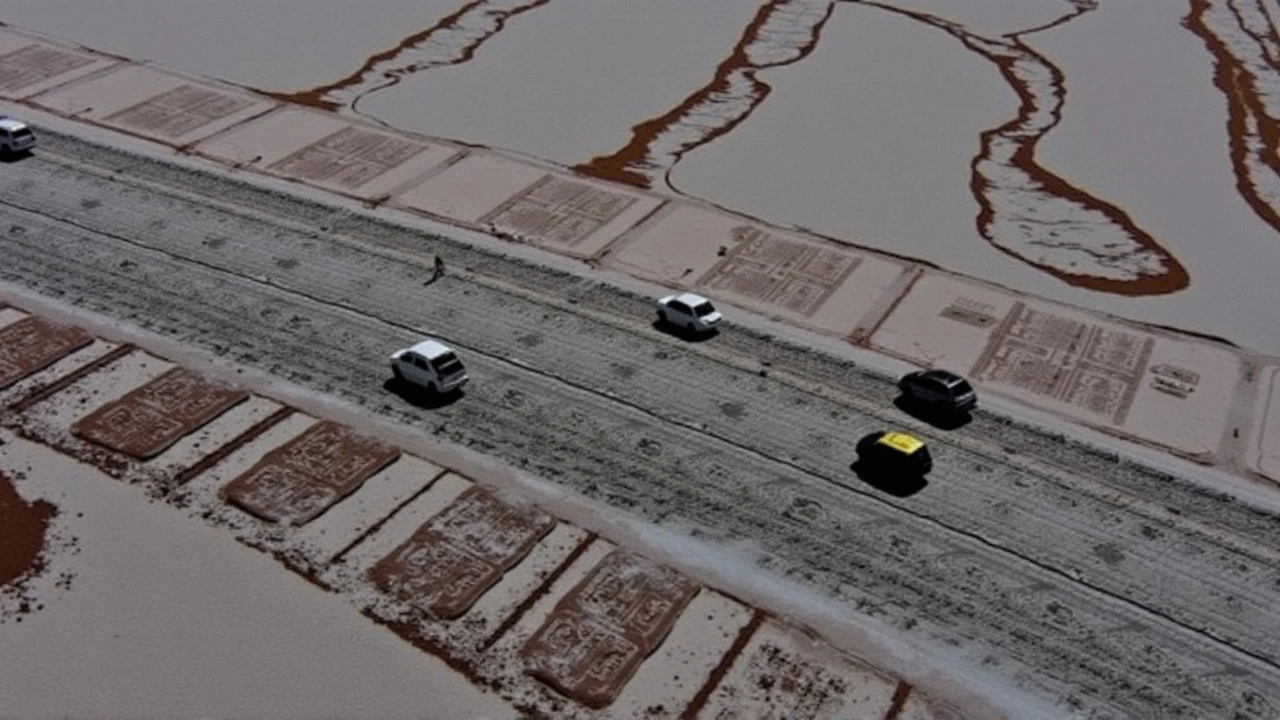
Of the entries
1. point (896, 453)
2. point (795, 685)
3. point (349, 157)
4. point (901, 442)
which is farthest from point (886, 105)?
point (795, 685)

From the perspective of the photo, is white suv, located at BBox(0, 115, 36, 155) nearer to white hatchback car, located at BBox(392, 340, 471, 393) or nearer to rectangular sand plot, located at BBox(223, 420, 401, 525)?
white hatchback car, located at BBox(392, 340, 471, 393)

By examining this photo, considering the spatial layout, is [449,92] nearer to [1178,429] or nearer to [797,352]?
[797,352]

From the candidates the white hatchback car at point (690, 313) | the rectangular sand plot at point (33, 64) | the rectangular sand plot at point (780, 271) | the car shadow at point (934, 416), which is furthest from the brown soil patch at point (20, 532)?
the rectangular sand plot at point (33, 64)

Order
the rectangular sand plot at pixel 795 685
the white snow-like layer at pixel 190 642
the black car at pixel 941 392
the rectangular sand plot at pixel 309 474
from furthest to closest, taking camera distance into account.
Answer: the black car at pixel 941 392, the rectangular sand plot at pixel 309 474, the rectangular sand plot at pixel 795 685, the white snow-like layer at pixel 190 642

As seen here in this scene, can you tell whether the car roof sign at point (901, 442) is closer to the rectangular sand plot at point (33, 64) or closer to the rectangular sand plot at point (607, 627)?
the rectangular sand plot at point (607, 627)

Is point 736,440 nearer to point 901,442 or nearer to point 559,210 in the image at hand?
point 901,442

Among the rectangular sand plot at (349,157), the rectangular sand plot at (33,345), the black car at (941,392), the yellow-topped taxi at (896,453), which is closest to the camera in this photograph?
the yellow-topped taxi at (896,453)

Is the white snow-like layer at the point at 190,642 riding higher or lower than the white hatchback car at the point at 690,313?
lower
